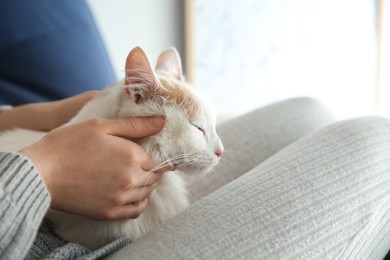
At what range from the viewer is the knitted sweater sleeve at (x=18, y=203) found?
47 centimetres

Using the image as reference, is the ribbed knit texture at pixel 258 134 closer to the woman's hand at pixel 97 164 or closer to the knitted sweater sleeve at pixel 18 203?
the woman's hand at pixel 97 164

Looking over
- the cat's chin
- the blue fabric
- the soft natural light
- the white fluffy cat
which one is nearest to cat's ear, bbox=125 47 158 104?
the white fluffy cat

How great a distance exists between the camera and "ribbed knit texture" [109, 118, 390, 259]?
0.53m

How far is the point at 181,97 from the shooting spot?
667mm

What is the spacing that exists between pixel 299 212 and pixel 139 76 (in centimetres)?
30

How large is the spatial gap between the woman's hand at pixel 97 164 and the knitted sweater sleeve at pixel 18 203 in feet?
0.13

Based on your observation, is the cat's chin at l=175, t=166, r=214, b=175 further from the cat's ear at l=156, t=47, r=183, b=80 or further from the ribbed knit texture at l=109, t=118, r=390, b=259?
the cat's ear at l=156, t=47, r=183, b=80

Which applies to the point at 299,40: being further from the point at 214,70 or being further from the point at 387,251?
the point at 387,251

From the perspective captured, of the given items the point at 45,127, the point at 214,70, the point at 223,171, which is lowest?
the point at 214,70

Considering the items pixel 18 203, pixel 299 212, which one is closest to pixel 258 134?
pixel 299 212

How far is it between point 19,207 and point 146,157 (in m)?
0.20

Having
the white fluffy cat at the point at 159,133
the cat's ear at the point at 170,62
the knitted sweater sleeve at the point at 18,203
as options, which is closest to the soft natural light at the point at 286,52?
the cat's ear at the point at 170,62

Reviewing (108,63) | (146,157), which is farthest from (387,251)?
(108,63)

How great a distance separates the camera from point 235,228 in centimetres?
54
